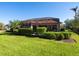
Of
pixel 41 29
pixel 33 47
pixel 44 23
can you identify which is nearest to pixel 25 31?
pixel 41 29

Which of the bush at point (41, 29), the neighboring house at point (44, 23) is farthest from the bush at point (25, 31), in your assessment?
the bush at point (41, 29)

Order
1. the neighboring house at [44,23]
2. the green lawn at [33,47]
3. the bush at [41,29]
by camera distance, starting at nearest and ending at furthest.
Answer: the green lawn at [33,47], the neighboring house at [44,23], the bush at [41,29]

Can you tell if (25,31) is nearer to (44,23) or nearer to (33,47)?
(44,23)

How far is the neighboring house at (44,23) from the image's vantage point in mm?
9656

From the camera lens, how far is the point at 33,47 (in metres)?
9.21

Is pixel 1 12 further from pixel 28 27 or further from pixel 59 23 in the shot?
pixel 59 23

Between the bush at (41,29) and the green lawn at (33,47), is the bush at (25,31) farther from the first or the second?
the bush at (41,29)

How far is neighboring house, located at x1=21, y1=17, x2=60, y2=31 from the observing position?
31.7 feet

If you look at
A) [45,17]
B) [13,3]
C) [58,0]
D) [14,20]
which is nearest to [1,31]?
[14,20]

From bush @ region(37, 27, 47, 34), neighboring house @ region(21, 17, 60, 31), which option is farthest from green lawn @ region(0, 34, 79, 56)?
neighboring house @ region(21, 17, 60, 31)

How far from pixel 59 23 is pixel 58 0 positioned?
124 cm

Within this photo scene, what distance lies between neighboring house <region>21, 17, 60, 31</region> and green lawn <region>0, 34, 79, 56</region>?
676 mm

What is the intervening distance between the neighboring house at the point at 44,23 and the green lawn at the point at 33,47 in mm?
676

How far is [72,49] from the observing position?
919cm
